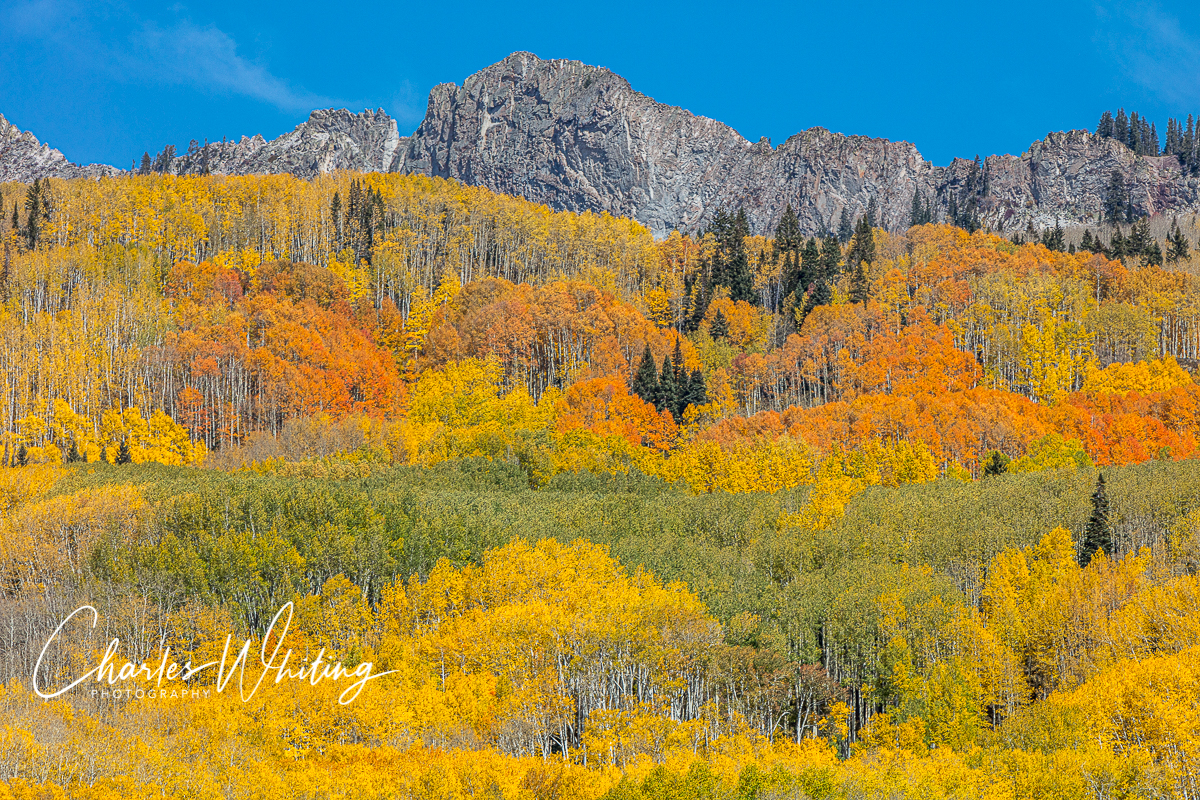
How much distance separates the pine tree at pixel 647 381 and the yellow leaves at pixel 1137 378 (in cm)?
5453

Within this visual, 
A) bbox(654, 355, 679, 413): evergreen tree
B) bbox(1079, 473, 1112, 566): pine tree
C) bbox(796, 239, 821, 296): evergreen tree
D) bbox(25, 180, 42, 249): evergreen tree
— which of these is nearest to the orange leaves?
bbox(654, 355, 679, 413): evergreen tree

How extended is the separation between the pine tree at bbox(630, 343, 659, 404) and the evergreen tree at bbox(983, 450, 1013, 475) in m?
40.7

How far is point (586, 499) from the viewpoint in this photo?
94062mm

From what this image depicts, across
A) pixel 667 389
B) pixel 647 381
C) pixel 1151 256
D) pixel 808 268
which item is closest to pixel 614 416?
pixel 647 381

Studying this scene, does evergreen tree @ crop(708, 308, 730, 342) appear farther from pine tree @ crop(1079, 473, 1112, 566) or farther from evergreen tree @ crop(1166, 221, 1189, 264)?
evergreen tree @ crop(1166, 221, 1189, 264)

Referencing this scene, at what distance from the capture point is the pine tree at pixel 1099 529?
74.0 metres

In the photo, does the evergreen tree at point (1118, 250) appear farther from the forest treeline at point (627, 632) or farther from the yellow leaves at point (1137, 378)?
the forest treeline at point (627, 632)

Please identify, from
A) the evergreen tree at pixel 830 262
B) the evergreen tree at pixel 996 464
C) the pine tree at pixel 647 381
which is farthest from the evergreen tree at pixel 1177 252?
the pine tree at pixel 647 381

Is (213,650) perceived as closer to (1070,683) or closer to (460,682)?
(460,682)

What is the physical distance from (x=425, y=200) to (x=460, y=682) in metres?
Result: 119

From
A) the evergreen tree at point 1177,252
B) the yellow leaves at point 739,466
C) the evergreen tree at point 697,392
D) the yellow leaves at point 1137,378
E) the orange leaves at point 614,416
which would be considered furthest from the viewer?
the evergreen tree at point 1177,252

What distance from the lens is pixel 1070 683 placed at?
57844mm

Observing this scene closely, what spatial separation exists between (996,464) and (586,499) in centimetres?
4246

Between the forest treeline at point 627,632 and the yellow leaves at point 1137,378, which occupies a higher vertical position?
the yellow leaves at point 1137,378
